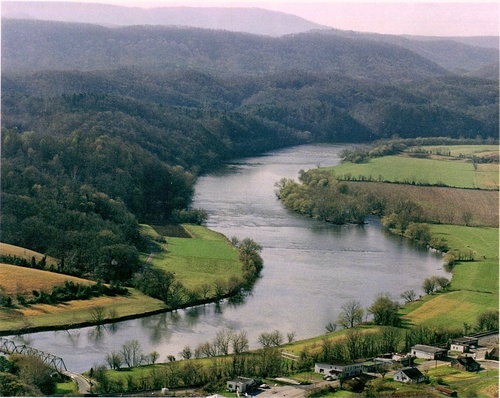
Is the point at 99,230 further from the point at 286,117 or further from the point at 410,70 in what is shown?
the point at 410,70

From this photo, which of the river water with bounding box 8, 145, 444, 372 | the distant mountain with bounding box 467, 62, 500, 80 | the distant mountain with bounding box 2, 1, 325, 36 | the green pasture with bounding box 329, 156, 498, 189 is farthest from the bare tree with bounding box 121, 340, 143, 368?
the distant mountain with bounding box 467, 62, 500, 80

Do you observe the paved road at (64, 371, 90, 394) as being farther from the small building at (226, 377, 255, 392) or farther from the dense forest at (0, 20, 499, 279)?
the dense forest at (0, 20, 499, 279)

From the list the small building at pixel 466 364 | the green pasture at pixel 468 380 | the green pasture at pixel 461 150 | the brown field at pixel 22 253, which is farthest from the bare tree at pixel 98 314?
the green pasture at pixel 461 150

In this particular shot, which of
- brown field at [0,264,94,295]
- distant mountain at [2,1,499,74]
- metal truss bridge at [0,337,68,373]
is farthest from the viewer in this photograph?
distant mountain at [2,1,499,74]

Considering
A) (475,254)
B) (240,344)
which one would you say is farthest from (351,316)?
(475,254)

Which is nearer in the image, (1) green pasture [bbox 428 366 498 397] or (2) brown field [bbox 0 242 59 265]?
(1) green pasture [bbox 428 366 498 397]

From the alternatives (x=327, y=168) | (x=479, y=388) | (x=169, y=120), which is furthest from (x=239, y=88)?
(x=479, y=388)
